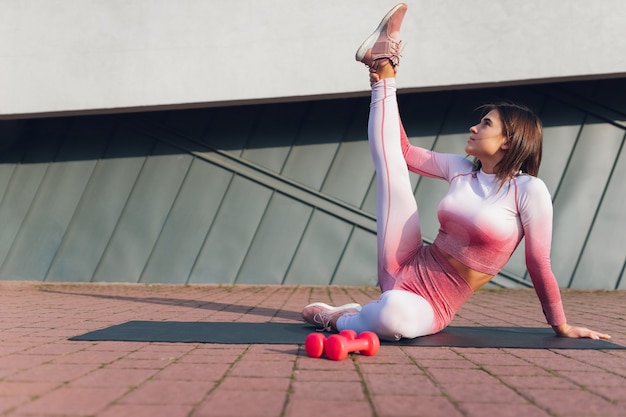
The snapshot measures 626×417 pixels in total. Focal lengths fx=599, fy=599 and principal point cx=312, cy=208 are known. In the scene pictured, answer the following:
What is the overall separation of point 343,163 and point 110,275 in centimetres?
430

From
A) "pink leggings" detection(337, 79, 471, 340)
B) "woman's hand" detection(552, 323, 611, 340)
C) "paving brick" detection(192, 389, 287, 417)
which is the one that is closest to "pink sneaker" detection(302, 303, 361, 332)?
"pink leggings" detection(337, 79, 471, 340)

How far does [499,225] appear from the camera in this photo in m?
3.54

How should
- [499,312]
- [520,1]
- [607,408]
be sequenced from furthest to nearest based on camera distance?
[520,1], [499,312], [607,408]

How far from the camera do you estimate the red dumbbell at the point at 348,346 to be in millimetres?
3023

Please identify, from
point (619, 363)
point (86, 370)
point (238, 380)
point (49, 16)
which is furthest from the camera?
point (49, 16)

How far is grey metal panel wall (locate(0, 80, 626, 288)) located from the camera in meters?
9.38

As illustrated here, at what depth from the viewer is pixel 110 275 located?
996cm

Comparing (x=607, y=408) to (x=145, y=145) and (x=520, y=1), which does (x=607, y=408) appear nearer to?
(x=520, y=1)

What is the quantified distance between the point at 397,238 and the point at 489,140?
A: 829 millimetres

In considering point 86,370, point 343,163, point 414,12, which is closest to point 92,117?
point 343,163

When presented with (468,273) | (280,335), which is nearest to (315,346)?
(280,335)

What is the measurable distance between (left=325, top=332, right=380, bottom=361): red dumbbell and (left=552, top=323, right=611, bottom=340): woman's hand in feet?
4.60

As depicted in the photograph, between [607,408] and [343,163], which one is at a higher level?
[343,163]

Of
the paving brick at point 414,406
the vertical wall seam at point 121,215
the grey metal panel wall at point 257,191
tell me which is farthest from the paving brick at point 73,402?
the vertical wall seam at point 121,215
